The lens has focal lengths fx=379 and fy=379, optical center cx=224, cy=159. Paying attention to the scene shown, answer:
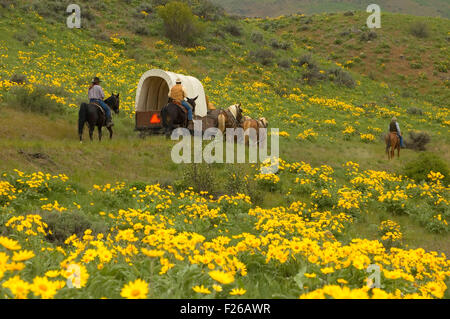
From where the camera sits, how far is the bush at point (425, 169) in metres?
14.6

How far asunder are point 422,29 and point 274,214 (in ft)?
186

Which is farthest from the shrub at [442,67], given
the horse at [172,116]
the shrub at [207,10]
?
the horse at [172,116]

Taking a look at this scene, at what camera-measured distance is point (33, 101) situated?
618 inches

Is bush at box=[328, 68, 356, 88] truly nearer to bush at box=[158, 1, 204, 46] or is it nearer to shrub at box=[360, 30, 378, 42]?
bush at box=[158, 1, 204, 46]

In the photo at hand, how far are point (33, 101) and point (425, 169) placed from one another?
1602cm

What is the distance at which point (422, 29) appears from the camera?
54.2 metres

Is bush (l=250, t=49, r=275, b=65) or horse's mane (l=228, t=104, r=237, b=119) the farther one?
bush (l=250, t=49, r=275, b=65)

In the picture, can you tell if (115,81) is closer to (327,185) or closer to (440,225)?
(327,185)

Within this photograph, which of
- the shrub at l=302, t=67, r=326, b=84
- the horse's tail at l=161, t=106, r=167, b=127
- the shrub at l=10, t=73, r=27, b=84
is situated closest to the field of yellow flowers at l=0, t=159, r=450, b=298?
the horse's tail at l=161, t=106, r=167, b=127

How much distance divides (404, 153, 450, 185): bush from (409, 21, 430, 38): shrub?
154ft

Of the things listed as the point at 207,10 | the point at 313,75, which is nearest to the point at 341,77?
the point at 313,75

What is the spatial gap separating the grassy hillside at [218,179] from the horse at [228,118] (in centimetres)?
303

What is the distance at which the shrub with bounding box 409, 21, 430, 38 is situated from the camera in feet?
177
